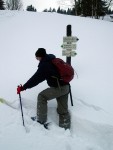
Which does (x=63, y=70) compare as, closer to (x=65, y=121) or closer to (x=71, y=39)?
(x=65, y=121)

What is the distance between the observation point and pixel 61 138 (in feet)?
16.0

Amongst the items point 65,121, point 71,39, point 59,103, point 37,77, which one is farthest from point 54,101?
point 71,39

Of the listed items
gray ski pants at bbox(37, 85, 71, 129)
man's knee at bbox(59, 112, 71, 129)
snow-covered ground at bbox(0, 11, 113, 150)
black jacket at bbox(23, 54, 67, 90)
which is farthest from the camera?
man's knee at bbox(59, 112, 71, 129)

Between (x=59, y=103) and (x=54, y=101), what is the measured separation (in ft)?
2.65

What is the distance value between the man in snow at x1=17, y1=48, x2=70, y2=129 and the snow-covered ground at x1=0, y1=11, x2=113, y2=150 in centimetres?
26

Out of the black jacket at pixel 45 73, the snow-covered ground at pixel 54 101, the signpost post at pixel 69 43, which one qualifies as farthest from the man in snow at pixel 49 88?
the signpost post at pixel 69 43

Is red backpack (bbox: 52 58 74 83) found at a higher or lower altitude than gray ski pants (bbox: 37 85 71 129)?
higher

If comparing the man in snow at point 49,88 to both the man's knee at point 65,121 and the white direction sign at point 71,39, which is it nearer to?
the man's knee at point 65,121

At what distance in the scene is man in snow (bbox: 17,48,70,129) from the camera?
5.09 m

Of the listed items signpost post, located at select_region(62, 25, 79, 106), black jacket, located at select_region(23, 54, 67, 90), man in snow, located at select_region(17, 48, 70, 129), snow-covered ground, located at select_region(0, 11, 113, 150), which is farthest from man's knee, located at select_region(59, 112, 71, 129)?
signpost post, located at select_region(62, 25, 79, 106)

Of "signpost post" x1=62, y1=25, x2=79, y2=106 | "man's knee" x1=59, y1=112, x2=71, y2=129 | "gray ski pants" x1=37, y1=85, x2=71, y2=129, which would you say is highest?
"signpost post" x1=62, y1=25, x2=79, y2=106

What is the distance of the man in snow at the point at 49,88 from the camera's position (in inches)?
201

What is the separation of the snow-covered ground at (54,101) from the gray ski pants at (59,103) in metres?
0.20

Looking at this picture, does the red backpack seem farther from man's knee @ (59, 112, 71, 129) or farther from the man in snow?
man's knee @ (59, 112, 71, 129)
